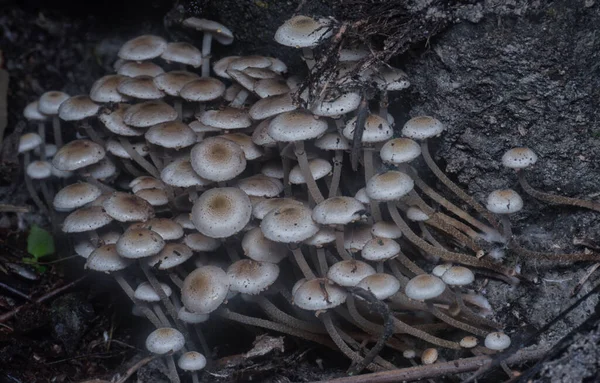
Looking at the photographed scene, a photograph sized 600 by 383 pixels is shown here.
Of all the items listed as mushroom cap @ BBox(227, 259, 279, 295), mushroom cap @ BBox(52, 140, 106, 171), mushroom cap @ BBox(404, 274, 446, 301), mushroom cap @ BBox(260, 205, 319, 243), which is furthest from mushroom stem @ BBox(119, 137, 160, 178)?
mushroom cap @ BBox(404, 274, 446, 301)

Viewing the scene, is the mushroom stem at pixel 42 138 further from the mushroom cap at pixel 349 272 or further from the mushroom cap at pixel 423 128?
the mushroom cap at pixel 423 128

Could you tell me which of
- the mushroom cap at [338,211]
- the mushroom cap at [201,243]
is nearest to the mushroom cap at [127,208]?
the mushroom cap at [201,243]

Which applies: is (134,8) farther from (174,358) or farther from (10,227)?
(174,358)

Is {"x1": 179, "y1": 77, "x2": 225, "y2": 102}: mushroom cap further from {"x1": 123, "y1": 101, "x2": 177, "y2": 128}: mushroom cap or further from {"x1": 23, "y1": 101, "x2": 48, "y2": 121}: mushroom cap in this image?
{"x1": 23, "y1": 101, "x2": 48, "y2": 121}: mushroom cap

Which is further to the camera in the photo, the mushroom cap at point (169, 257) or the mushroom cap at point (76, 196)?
the mushroom cap at point (76, 196)

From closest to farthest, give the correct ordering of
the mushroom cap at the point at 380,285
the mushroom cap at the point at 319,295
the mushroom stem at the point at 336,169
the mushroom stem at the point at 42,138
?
the mushroom cap at the point at 380,285 < the mushroom cap at the point at 319,295 < the mushroom stem at the point at 336,169 < the mushroom stem at the point at 42,138

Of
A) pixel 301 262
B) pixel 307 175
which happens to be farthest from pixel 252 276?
pixel 307 175
